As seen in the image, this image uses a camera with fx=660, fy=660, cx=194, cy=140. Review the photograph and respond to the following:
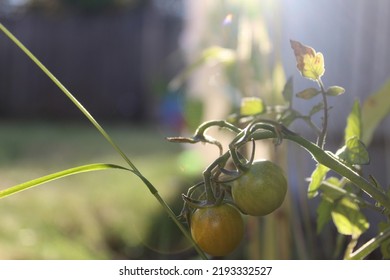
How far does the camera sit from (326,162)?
25 cm

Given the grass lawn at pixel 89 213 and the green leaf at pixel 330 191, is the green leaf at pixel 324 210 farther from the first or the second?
the grass lawn at pixel 89 213

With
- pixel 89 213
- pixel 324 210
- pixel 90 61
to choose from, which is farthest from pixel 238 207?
pixel 90 61

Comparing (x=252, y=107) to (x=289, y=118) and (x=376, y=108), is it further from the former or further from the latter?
(x=376, y=108)

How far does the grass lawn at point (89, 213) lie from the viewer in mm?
1394

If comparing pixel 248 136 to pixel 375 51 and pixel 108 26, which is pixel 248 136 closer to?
pixel 375 51

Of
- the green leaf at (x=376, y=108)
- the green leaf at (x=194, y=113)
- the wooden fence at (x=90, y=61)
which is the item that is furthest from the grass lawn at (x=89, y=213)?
the wooden fence at (x=90, y=61)

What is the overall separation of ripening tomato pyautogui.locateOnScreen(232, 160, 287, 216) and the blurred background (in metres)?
0.10

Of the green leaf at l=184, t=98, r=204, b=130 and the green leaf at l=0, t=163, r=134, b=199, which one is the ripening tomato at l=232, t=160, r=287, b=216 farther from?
the green leaf at l=184, t=98, r=204, b=130

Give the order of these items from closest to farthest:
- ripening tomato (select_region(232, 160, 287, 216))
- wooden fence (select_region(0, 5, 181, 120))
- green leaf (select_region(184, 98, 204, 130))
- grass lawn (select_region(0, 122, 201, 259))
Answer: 1. ripening tomato (select_region(232, 160, 287, 216))
2. green leaf (select_region(184, 98, 204, 130))
3. grass lawn (select_region(0, 122, 201, 259))
4. wooden fence (select_region(0, 5, 181, 120))

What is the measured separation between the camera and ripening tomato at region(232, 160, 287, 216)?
237 millimetres

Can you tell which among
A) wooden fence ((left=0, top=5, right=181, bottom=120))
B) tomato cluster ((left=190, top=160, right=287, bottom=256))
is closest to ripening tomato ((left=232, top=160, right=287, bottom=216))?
tomato cluster ((left=190, top=160, right=287, bottom=256))

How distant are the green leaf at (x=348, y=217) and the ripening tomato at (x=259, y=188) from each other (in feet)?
0.38
